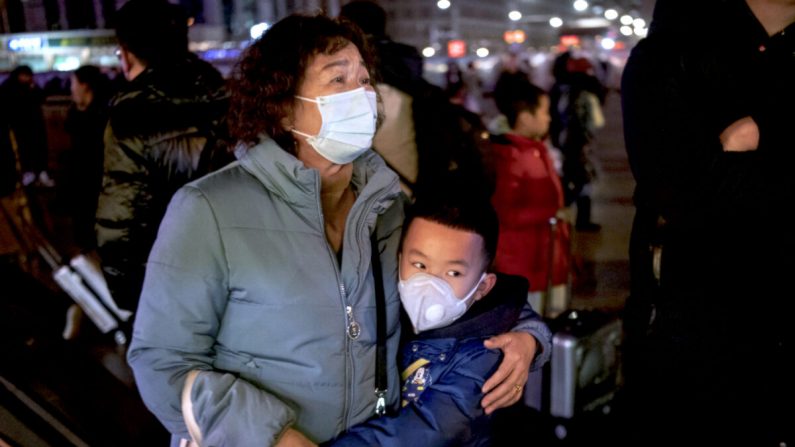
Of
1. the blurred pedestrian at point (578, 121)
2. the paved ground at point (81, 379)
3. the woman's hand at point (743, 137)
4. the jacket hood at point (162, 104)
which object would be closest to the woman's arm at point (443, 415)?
the woman's hand at point (743, 137)

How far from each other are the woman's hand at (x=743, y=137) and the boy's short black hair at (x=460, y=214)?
739 mm

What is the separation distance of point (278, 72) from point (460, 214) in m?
0.69

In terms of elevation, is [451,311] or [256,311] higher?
[256,311]

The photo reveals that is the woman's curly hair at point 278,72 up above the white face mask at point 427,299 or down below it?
above

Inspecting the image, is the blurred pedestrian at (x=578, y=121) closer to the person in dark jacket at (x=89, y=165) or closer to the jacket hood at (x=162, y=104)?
the person in dark jacket at (x=89, y=165)

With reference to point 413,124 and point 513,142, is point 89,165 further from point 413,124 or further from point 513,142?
point 513,142

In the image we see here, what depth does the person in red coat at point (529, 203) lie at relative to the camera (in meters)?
4.55

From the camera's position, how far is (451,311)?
211 cm

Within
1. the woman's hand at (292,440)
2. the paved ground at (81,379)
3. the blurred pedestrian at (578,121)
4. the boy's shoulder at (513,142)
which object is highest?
the boy's shoulder at (513,142)

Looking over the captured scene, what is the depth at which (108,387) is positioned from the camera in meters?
4.99

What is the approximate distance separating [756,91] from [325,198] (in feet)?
4.48

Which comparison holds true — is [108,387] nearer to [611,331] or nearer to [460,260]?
[611,331]

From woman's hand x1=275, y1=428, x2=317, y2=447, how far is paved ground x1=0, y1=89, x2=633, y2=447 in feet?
6.62

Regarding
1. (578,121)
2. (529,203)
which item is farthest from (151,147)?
(578,121)
